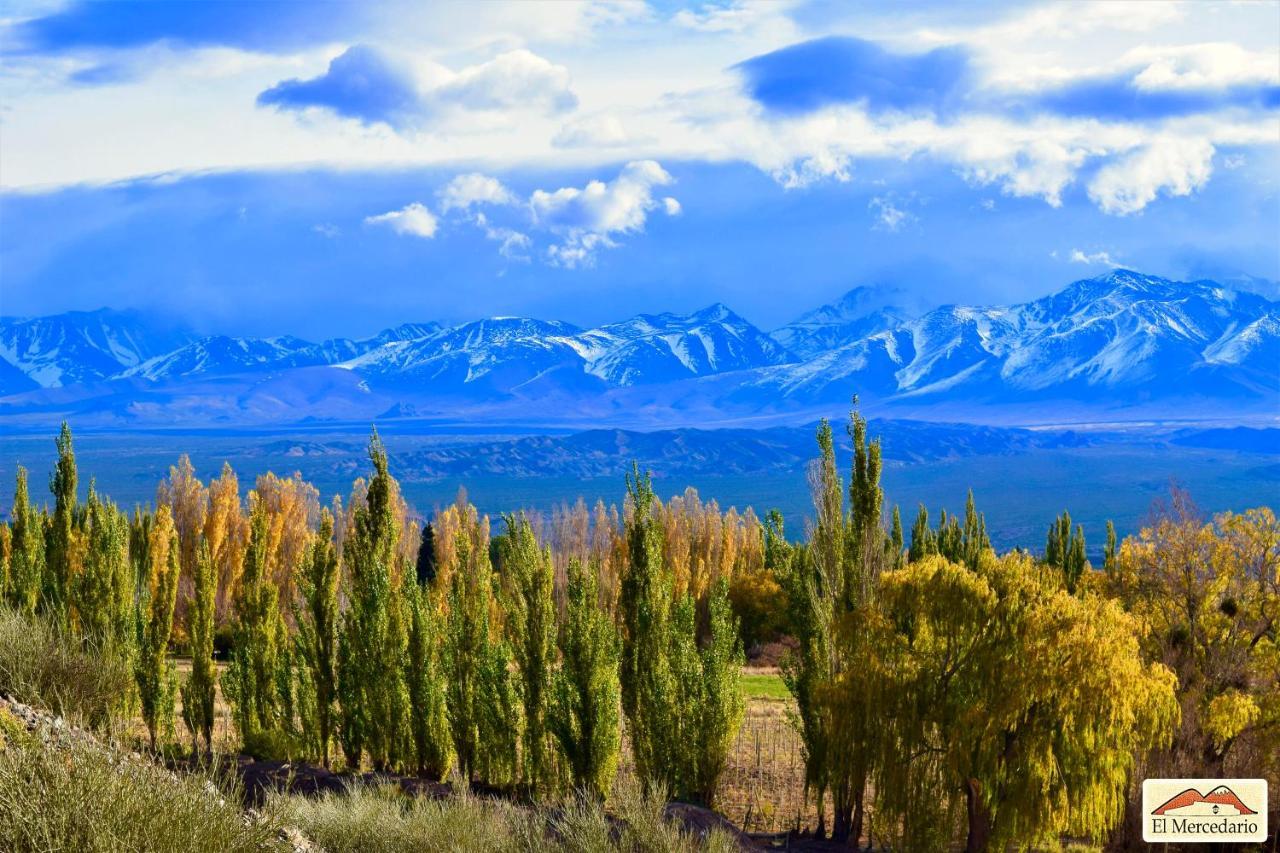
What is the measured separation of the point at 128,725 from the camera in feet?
79.2

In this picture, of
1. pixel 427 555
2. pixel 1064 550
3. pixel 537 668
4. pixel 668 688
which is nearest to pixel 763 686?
pixel 1064 550

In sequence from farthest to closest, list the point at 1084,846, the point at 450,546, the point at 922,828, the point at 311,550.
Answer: the point at 450,546 < the point at 311,550 < the point at 1084,846 < the point at 922,828

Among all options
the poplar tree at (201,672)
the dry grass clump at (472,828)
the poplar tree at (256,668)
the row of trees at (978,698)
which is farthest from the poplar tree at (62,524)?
the row of trees at (978,698)

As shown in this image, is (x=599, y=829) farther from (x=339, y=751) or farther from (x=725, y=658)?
(x=339, y=751)

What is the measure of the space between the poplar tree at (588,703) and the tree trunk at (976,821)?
7.16 metres

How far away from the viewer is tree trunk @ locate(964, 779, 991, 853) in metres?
21.5

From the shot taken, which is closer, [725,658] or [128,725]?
[128,725]

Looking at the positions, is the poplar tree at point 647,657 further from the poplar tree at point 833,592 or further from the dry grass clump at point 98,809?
the dry grass clump at point 98,809

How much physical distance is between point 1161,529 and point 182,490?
49505 mm

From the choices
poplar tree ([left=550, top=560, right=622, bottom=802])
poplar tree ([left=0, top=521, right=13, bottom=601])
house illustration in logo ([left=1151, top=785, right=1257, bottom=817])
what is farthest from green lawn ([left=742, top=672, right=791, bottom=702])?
poplar tree ([left=0, top=521, right=13, bottom=601])

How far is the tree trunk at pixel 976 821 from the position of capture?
2153 cm

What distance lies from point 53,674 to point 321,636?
7007 millimetres

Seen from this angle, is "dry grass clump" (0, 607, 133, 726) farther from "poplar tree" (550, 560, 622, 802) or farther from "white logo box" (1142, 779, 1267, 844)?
"white logo box" (1142, 779, 1267, 844)

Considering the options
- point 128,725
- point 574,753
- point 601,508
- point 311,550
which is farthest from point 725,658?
point 601,508
